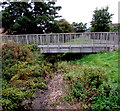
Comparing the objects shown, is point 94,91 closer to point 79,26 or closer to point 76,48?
point 76,48

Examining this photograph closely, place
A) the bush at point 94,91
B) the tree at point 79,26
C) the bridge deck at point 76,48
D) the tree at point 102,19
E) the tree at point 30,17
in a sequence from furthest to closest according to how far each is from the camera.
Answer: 1. the tree at point 79,26
2. the tree at point 102,19
3. the tree at point 30,17
4. the bridge deck at point 76,48
5. the bush at point 94,91

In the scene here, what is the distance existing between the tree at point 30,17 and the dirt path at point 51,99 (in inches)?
228

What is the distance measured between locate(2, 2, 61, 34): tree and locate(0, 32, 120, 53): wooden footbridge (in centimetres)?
230

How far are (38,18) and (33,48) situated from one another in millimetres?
3195

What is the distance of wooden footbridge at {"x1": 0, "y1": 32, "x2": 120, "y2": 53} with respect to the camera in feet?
19.2

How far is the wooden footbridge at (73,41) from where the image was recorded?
586 centimetres

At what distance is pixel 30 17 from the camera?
861 centimetres

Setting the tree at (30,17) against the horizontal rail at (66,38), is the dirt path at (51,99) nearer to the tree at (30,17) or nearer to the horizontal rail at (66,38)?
the horizontal rail at (66,38)

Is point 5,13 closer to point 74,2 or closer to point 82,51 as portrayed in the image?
point 74,2

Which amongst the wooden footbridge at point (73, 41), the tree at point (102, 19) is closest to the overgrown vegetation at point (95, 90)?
the wooden footbridge at point (73, 41)

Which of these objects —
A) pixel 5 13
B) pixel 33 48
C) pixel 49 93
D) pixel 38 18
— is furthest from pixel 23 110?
pixel 5 13

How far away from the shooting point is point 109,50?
5773 mm

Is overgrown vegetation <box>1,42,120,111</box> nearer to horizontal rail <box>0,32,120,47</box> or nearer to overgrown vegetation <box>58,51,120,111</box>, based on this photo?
overgrown vegetation <box>58,51,120,111</box>

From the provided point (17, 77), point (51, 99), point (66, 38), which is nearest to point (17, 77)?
point (17, 77)
